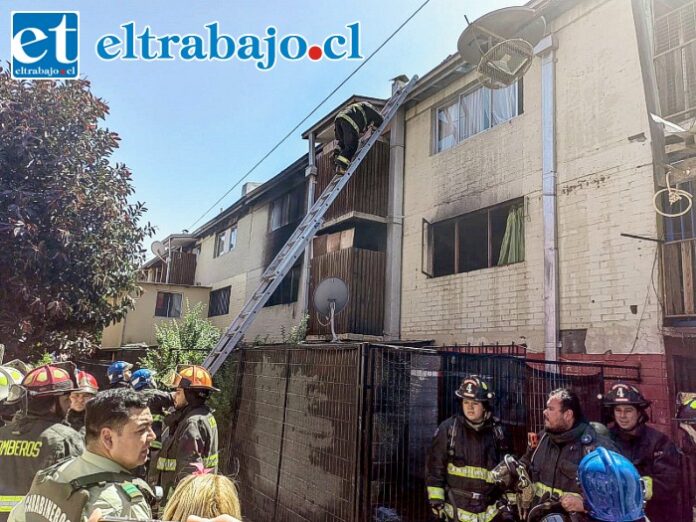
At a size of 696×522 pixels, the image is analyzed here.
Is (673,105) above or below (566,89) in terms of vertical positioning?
below

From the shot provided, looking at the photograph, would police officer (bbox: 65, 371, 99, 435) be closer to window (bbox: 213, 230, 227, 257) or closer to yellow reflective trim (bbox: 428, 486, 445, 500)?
yellow reflective trim (bbox: 428, 486, 445, 500)

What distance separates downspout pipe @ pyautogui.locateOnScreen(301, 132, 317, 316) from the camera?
1314 cm

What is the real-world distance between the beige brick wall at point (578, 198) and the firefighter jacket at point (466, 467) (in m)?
3.40

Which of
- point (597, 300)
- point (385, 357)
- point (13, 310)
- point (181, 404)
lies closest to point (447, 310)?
point (597, 300)

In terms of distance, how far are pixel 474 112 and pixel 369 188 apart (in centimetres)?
298

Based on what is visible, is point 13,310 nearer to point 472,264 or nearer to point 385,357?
point 385,357

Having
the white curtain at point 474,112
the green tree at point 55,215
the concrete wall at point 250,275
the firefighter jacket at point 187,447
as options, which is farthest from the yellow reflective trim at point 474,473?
the concrete wall at point 250,275

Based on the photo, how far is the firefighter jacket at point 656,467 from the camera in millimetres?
3859

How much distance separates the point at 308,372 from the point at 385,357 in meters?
1.21

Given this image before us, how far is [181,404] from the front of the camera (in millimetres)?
4441

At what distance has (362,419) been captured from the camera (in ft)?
14.4

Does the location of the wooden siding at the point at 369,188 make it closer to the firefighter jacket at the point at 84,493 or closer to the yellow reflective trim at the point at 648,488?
the yellow reflective trim at the point at 648,488

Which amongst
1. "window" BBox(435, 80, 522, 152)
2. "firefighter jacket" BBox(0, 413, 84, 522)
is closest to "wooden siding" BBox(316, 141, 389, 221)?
"window" BBox(435, 80, 522, 152)

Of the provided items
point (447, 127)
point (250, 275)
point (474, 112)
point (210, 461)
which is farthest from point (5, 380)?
point (250, 275)
